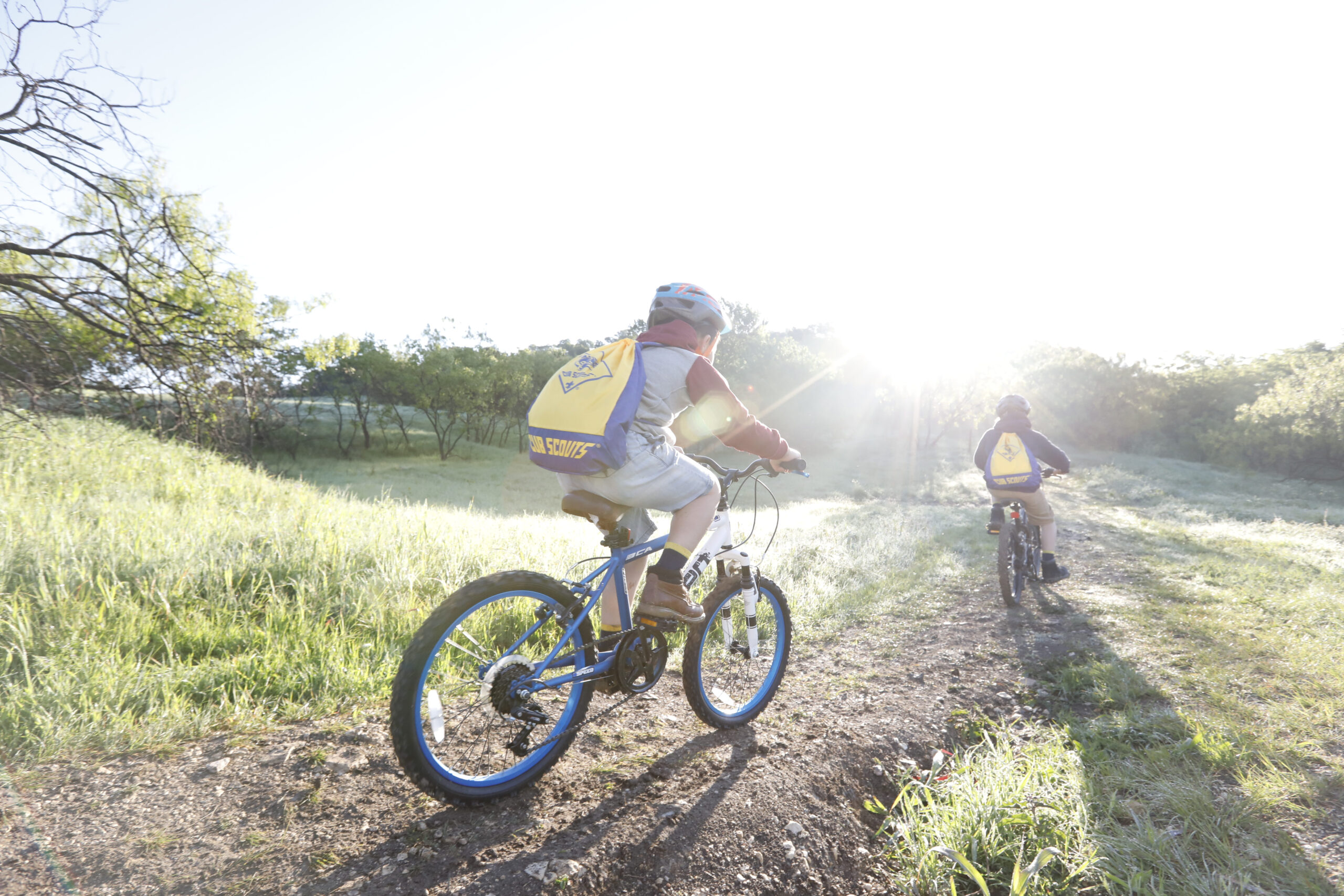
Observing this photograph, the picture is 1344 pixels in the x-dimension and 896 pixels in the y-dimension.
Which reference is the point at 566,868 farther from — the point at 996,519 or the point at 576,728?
the point at 996,519

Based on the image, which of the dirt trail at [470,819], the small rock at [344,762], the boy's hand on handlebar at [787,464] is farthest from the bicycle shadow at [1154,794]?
the small rock at [344,762]

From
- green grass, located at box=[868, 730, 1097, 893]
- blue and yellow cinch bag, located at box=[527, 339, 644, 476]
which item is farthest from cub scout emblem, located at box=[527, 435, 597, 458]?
green grass, located at box=[868, 730, 1097, 893]

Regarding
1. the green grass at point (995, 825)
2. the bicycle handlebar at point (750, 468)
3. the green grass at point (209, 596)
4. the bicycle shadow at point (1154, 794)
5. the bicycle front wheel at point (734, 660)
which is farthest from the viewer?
the bicycle handlebar at point (750, 468)

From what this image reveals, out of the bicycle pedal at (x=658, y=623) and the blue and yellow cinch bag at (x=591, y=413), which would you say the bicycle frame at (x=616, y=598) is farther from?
the blue and yellow cinch bag at (x=591, y=413)

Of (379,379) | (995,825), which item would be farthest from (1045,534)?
(379,379)

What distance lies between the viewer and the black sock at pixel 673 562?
287 centimetres

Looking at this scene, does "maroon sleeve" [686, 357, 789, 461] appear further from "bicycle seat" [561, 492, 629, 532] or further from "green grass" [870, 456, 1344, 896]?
"green grass" [870, 456, 1344, 896]

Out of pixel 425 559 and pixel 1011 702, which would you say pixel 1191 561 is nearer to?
pixel 1011 702

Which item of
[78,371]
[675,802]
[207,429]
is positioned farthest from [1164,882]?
[207,429]

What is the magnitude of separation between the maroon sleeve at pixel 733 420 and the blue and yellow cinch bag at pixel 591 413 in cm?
30

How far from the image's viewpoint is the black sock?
287cm

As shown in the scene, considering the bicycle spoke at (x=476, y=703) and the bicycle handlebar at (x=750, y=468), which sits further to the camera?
the bicycle handlebar at (x=750, y=468)

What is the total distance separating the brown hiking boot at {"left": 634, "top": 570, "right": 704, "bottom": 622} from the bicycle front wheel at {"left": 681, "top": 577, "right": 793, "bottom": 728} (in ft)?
1.27

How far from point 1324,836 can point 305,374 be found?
4438 centimetres
